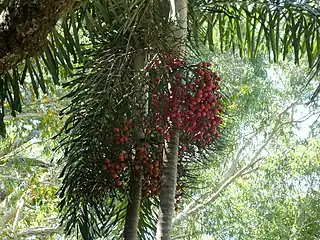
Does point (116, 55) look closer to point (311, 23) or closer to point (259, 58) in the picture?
point (311, 23)

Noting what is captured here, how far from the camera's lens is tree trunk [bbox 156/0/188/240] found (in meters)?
1.42

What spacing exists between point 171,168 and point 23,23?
54 cm

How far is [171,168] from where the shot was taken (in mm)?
1482

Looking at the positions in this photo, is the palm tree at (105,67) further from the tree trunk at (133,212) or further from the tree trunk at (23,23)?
the tree trunk at (23,23)

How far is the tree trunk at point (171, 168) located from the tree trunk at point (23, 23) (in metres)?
0.45

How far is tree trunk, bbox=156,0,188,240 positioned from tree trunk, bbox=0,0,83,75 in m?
0.45

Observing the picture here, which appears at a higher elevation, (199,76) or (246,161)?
(246,161)

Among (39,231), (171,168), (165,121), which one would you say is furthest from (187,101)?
(39,231)

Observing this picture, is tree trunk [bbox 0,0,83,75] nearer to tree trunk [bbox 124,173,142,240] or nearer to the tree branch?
tree trunk [bbox 124,173,142,240]

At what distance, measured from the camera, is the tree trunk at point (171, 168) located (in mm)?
1419

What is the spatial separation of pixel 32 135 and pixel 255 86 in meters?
1.92

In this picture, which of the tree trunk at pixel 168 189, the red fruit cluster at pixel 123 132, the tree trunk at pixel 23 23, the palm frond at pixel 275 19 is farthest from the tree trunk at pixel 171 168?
the tree trunk at pixel 23 23

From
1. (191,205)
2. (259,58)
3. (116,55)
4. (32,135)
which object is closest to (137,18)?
(116,55)

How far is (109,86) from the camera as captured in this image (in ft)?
5.35
